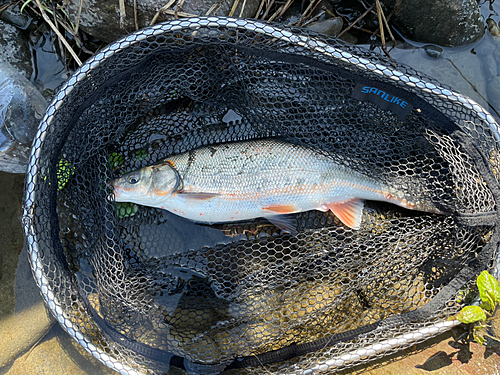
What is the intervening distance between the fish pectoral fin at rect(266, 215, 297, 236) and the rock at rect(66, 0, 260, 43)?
176cm

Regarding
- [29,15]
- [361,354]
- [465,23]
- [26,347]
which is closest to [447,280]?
[361,354]

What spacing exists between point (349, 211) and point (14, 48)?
10.9 feet

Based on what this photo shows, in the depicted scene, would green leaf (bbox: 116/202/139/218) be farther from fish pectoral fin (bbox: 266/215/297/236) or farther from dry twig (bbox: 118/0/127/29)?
dry twig (bbox: 118/0/127/29)

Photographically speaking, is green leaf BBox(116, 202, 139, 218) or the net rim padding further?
green leaf BBox(116, 202, 139, 218)

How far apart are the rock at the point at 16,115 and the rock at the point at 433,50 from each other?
11.9 ft

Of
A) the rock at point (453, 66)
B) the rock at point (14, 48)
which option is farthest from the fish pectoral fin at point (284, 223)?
the rock at point (14, 48)

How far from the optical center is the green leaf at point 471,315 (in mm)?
2283

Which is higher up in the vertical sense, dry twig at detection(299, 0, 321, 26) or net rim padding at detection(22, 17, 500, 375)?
dry twig at detection(299, 0, 321, 26)

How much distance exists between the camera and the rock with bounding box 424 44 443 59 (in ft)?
9.87

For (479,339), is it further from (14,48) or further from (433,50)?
(14,48)

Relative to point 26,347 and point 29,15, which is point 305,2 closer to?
point 29,15

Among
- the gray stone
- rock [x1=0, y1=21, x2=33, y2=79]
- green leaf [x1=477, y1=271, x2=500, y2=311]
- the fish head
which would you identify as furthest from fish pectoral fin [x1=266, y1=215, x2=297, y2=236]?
rock [x1=0, y1=21, x2=33, y2=79]

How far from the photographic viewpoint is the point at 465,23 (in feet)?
9.37

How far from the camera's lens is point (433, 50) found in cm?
301
